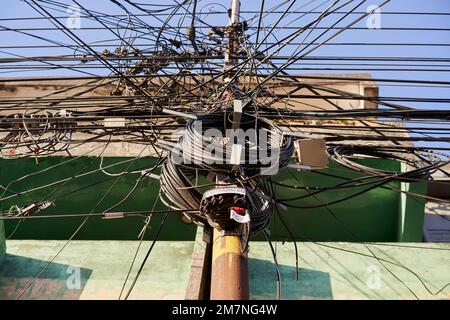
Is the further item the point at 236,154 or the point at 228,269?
the point at 236,154

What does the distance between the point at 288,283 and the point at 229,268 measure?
2.67 m

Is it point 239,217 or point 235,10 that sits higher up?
point 235,10

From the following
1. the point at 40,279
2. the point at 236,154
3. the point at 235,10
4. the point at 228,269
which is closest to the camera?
the point at 228,269

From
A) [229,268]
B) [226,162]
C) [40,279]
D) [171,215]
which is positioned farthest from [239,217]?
[171,215]

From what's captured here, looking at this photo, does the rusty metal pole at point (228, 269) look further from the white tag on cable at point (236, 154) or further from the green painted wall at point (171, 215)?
the green painted wall at point (171, 215)

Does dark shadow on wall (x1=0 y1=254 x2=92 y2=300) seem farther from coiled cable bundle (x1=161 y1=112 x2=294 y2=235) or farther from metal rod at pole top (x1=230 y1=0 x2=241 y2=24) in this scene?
metal rod at pole top (x1=230 y1=0 x2=241 y2=24)

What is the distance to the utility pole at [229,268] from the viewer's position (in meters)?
3.73

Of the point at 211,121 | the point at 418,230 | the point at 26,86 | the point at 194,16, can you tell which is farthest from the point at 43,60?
the point at 26,86

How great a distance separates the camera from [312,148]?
457cm

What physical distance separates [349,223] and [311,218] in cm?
61

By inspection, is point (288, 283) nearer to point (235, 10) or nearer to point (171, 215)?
point (171, 215)

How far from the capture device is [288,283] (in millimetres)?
6391

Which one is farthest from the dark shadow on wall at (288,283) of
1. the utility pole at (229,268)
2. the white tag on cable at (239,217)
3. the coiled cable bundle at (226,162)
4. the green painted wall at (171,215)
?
the white tag on cable at (239,217)
